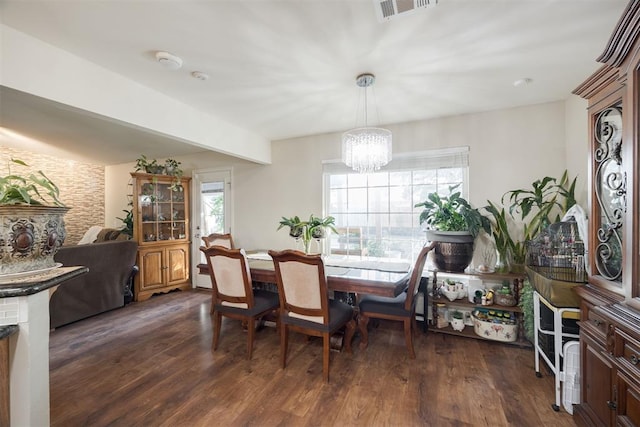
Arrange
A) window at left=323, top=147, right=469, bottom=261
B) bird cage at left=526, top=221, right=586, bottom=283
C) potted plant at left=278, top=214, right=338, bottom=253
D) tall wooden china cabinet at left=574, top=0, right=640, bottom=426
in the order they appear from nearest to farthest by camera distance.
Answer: tall wooden china cabinet at left=574, top=0, right=640, bottom=426 → bird cage at left=526, top=221, right=586, bottom=283 → potted plant at left=278, top=214, right=338, bottom=253 → window at left=323, top=147, right=469, bottom=261

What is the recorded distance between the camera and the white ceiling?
1466 millimetres

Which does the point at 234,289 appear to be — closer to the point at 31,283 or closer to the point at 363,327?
the point at 363,327

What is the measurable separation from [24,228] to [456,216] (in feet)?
10.1

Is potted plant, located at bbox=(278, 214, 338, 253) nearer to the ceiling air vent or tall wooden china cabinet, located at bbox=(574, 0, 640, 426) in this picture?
the ceiling air vent

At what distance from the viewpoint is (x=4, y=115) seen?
2889mm

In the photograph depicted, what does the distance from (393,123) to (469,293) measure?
85.3 inches

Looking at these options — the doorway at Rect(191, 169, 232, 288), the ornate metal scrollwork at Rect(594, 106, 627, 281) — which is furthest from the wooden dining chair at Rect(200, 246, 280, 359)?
the ornate metal scrollwork at Rect(594, 106, 627, 281)

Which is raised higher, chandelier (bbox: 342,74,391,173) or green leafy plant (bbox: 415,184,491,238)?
chandelier (bbox: 342,74,391,173)

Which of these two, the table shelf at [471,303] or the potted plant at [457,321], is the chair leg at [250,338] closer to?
the table shelf at [471,303]

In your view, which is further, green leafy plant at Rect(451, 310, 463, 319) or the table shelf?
green leafy plant at Rect(451, 310, 463, 319)

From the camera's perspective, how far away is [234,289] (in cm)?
236

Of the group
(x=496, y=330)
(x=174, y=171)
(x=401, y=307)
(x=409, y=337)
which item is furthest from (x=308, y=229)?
(x=174, y=171)

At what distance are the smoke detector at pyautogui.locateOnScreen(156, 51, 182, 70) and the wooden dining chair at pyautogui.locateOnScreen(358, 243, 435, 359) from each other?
2.37 meters

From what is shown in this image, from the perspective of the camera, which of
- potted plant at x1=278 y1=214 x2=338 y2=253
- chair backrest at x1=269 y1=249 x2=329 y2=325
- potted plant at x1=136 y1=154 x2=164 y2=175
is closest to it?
chair backrest at x1=269 y1=249 x2=329 y2=325
